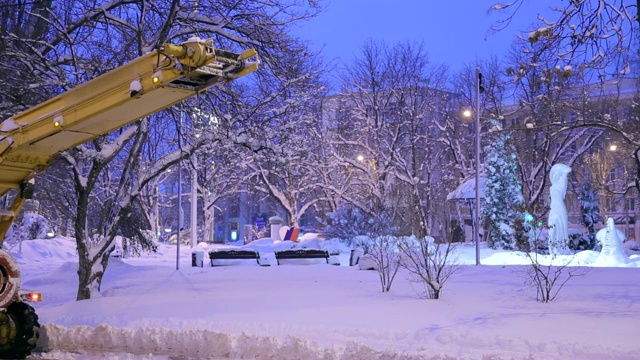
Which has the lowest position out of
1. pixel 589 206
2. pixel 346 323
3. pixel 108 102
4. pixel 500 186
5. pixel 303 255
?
pixel 346 323

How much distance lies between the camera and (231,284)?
17156mm

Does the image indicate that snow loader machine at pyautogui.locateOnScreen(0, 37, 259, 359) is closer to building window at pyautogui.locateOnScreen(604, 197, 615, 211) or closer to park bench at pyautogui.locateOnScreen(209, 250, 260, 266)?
park bench at pyautogui.locateOnScreen(209, 250, 260, 266)

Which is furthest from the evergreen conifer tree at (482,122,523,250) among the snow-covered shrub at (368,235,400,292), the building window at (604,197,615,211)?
the building window at (604,197,615,211)

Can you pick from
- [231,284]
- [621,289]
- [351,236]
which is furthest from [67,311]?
[351,236]

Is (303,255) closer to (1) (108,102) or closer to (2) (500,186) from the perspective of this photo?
(2) (500,186)

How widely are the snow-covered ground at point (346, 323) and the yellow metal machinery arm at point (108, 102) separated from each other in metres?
2.58

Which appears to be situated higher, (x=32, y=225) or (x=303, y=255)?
(x=32, y=225)

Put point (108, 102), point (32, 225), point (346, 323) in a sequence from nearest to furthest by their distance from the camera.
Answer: point (108, 102)
point (346, 323)
point (32, 225)

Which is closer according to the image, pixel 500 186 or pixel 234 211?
pixel 500 186

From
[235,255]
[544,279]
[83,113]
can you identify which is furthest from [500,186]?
[83,113]

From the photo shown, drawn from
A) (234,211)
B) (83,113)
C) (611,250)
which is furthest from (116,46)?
(234,211)

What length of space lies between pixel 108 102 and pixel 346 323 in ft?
16.0

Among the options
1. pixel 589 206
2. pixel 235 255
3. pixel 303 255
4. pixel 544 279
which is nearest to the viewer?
pixel 544 279

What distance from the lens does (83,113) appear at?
26.8 ft
